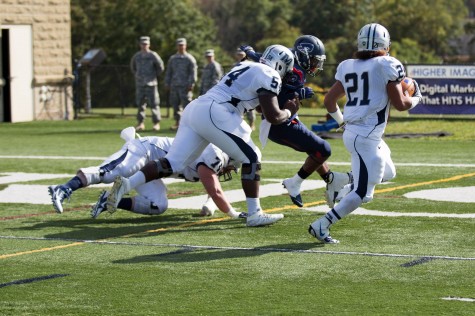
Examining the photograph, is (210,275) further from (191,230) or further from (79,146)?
(79,146)

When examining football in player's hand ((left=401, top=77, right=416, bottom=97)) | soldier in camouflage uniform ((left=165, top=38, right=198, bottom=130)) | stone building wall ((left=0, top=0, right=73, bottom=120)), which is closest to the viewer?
football in player's hand ((left=401, top=77, right=416, bottom=97))

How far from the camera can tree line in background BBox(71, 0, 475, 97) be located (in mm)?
44594

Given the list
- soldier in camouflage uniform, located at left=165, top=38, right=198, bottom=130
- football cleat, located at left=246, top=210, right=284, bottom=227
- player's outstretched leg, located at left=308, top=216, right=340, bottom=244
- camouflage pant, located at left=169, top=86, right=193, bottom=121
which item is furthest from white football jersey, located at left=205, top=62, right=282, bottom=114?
camouflage pant, located at left=169, top=86, right=193, bottom=121

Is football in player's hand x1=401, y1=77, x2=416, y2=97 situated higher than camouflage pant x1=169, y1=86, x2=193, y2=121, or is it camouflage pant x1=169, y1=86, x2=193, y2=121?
football in player's hand x1=401, y1=77, x2=416, y2=97

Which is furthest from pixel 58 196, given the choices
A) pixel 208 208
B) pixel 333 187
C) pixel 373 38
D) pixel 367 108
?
pixel 373 38

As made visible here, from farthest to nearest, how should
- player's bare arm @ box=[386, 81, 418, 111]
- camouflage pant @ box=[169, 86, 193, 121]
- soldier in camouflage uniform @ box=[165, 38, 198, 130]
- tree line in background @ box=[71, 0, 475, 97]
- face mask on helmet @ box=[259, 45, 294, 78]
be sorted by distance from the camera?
tree line in background @ box=[71, 0, 475, 97] < camouflage pant @ box=[169, 86, 193, 121] < soldier in camouflage uniform @ box=[165, 38, 198, 130] < face mask on helmet @ box=[259, 45, 294, 78] < player's bare arm @ box=[386, 81, 418, 111]

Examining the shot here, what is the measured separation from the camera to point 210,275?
8.34 metres

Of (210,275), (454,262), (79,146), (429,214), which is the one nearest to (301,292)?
(210,275)

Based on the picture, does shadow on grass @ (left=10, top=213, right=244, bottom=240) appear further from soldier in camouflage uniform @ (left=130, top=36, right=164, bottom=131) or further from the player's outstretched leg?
soldier in camouflage uniform @ (left=130, top=36, right=164, bottom=131)

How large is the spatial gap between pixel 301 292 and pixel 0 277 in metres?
2.09

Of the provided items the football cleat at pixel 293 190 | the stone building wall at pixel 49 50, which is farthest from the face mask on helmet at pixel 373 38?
the stone building wall at pixel 49 50

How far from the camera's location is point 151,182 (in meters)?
11.5

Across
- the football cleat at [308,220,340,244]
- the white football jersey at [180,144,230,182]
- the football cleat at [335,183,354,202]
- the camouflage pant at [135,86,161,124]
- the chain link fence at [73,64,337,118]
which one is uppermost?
the white football jersey at [180,144,230,182]

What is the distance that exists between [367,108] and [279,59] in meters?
1.18
